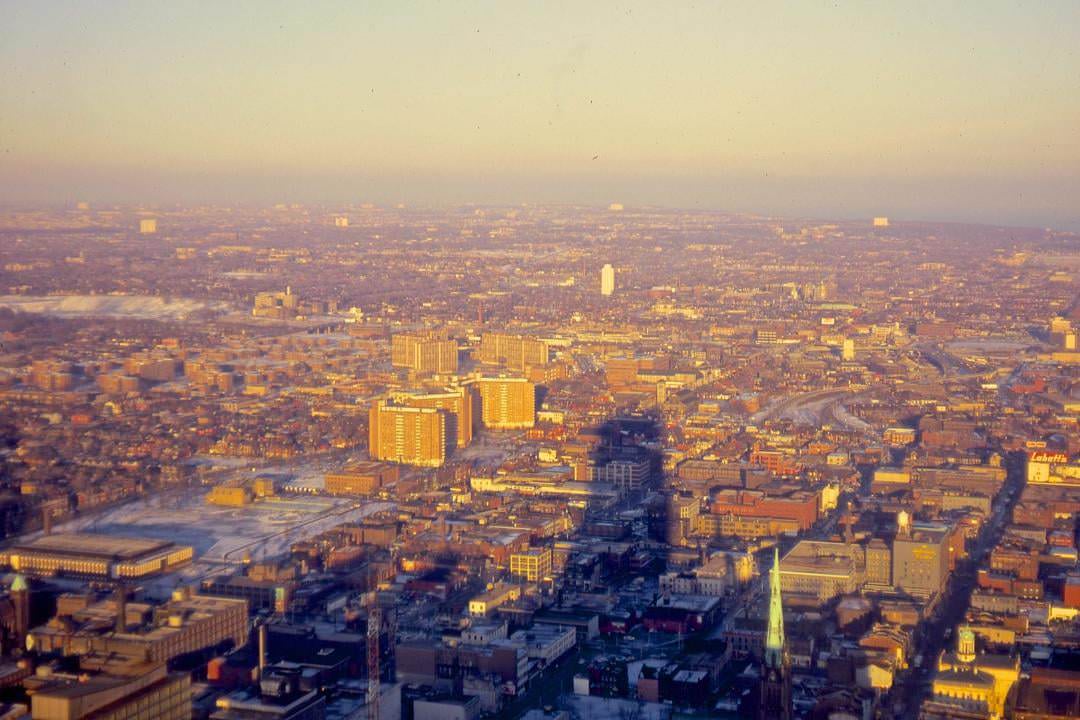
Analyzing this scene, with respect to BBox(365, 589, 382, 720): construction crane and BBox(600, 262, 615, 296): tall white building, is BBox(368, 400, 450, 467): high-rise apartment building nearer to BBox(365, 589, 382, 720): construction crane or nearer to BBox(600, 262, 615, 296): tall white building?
BBox(365, 589, 382, 720): construction crane

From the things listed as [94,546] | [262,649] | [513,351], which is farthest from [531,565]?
[513,351]

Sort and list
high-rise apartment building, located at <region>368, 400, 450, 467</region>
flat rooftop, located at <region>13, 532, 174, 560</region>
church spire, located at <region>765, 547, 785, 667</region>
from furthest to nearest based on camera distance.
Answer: high-rise apartment building, located at <region>368, 400, 450, 467</region> < flat rooftop, located at <region>13, 532, 174, 560</region> < church spire, located at <region>765, 547, 785, 667</region>

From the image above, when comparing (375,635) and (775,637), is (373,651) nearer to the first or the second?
(375,635)

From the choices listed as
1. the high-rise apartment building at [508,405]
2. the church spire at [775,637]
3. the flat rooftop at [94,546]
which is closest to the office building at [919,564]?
the church spire at [775,637]

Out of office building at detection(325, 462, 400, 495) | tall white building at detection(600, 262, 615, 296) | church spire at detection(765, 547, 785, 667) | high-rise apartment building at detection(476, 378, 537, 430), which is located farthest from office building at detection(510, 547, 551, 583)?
tall white building at detection(600, 262, 615, 296)

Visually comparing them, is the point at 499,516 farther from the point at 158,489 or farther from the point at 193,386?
the point at 193,386

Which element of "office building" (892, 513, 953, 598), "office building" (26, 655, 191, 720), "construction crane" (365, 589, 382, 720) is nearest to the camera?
"office building" (26, 655, 191, 720)

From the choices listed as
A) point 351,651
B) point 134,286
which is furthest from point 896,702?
point 134,286
